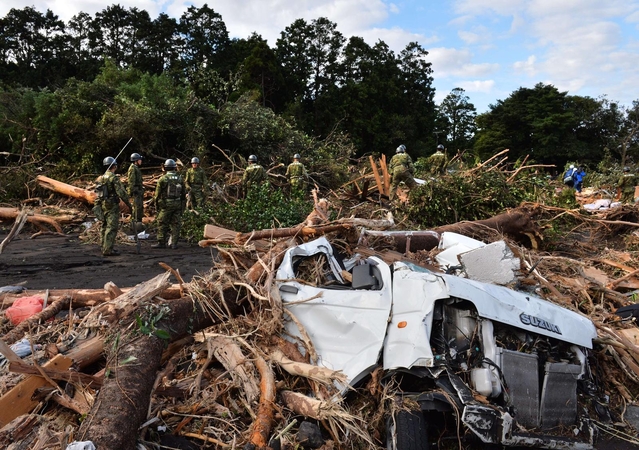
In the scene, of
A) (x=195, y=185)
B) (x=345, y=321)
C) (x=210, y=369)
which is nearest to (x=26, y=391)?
(x=210, y=369)

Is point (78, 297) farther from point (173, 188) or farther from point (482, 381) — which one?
point (173, 188)

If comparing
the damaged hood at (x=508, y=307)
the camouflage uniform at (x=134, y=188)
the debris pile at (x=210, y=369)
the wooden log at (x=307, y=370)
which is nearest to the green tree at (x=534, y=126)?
the camouflage uniform at (x=134, y=188)

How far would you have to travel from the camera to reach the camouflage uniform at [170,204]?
9.39 metres

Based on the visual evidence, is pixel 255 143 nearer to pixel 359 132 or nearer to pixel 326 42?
pixel 359 132

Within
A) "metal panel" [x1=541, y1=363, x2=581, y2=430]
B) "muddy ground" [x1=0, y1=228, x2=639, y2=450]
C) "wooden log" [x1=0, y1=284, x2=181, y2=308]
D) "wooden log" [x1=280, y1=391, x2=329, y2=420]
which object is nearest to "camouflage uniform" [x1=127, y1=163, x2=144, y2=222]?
"muddy ground" [x1=0, y1=228, x2=639, y2=450]

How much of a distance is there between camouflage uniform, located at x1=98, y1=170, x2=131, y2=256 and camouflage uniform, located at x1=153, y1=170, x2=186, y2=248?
0.80 metres

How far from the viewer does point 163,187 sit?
372 inches

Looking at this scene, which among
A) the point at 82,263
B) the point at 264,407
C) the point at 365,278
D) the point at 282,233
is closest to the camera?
the point at 264,407

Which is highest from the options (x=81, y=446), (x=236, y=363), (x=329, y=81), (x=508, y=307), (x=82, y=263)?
(x=329, y=81)

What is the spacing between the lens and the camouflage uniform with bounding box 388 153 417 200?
11652 mm

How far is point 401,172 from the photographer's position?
1167cm

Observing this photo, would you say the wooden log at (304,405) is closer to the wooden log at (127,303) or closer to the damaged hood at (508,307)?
the damaged hood at (508,307)

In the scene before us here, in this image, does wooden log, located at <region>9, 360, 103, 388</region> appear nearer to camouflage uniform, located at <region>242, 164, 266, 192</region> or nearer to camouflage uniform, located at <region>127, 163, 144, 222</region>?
camouflage uniform, located at <region>127, 163, 144, 222</region>

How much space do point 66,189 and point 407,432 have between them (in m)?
11.7
